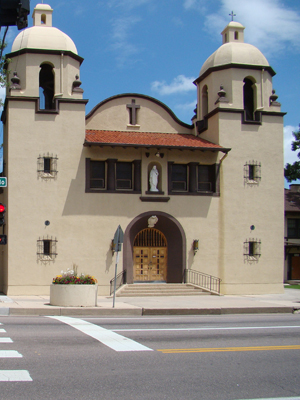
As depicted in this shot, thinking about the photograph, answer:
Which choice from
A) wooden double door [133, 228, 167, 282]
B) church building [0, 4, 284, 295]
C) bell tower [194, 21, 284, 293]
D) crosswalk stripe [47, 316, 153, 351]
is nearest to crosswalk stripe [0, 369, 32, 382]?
crosswalk stripe [47, 316, 153, 351]

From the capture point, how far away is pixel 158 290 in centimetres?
2364

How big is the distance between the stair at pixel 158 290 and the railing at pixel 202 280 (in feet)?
1.76

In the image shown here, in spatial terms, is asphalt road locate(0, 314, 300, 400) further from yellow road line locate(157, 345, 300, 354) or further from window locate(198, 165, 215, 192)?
window locate(198, 165, 215, 192)

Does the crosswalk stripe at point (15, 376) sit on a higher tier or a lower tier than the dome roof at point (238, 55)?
lower

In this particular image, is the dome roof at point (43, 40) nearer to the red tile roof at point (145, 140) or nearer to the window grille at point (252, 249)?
the red tile roof at point (145, 140)

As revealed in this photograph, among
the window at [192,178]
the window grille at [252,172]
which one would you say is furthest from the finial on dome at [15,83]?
the window grille at [252,172]

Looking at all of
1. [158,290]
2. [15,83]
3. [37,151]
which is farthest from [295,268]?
[15,83]

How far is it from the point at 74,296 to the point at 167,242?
31.3ft

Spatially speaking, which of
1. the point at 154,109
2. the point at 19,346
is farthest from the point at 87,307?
the point at 154,109

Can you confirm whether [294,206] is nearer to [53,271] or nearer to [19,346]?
[53,271]

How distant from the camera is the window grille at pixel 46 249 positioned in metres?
23.3

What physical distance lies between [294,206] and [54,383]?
36.7 meters

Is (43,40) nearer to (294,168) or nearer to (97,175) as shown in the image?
(97,175)

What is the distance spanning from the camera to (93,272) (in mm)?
23750
